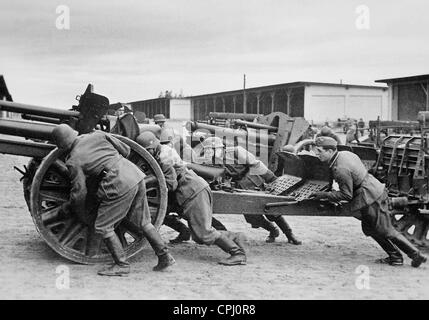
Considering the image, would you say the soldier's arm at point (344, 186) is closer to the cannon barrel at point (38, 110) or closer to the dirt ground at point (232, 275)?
the dirt ground at point (232, 275)

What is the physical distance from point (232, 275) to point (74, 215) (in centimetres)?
154

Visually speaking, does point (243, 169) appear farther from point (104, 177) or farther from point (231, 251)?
point (104, 177)

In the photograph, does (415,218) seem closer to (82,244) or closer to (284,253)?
(284,253)

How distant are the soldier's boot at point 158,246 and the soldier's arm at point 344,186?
166 cm

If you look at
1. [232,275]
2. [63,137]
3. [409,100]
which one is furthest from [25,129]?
[409,100]

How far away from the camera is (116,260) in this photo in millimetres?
5426

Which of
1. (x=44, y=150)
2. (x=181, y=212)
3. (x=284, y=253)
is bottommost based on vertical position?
(x=284, y=253)

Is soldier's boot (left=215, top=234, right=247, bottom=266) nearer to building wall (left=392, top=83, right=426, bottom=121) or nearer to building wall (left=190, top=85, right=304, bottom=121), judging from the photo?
building wall (left=392, top=83, right=426, bottom=121)

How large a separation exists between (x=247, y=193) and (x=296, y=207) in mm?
525

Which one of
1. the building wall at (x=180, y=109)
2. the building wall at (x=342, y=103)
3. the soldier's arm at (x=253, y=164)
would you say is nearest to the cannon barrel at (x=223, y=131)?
the soldier's arm at (x=253, y=164)

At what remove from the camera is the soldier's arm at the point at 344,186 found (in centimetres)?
589

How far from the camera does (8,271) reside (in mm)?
5516

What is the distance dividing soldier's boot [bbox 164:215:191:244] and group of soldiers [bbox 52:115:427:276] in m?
0.01
